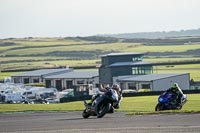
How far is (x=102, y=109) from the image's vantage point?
24.3 metres

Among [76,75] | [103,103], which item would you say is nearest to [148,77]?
[76,75]

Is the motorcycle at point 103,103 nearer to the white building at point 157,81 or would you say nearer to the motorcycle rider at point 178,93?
the motorcycle rider at point 178,93

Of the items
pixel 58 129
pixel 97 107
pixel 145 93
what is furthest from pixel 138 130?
pixel 145 93

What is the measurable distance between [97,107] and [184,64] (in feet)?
347

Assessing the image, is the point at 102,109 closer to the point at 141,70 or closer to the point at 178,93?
the point at 178,93

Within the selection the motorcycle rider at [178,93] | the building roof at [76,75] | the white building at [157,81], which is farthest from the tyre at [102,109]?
the building roof at [76,75]

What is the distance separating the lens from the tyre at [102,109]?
79.1 feet

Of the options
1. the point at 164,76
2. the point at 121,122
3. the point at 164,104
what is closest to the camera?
the point at 121,122

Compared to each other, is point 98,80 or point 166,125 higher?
point 166,125

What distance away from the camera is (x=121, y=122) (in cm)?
2028

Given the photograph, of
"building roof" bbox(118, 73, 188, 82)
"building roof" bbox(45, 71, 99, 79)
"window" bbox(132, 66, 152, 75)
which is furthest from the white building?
"building roof" bbox(45, 71, 99, 79)

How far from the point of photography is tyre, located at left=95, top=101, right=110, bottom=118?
24109mm

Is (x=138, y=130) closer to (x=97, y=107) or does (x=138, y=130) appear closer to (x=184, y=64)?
(x=97, y=107)

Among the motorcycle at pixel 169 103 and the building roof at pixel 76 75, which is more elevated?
the motorcycle at pixel 169 103
